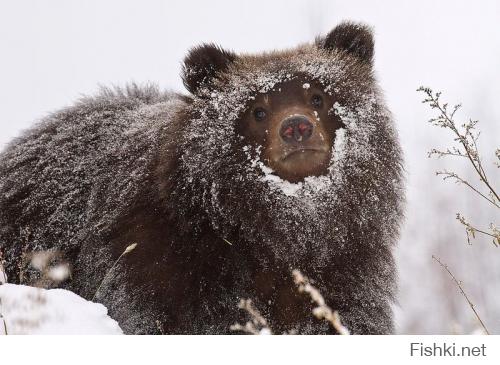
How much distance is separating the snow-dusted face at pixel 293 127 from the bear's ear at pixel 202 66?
514 mm

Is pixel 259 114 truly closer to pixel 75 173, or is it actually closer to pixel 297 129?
pixel 297 129

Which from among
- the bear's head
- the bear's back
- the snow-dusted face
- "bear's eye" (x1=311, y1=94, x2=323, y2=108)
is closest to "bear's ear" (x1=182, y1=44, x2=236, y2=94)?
the bear's head

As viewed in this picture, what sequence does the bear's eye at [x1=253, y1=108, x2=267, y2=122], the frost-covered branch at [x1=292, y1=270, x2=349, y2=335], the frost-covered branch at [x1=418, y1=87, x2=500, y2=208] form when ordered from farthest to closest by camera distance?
the bear's eye at [x1=253, y1=108, x2=267, y2=122], the frost-covered branch at [x1=418, y1=87, x2=500, y2=208], the frost-covered branch at [x1=292, y1=270, x2=349, y2=335]

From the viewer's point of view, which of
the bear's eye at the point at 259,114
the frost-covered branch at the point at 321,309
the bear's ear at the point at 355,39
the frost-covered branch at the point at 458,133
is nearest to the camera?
the frost-covered branch at the point at 321,309

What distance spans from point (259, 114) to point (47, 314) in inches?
93.4

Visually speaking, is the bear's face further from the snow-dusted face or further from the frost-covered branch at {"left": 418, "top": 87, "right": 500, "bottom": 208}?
the frost-covered branch at {"left": 418, "top": 87, "right": 500, "bottom": 208}

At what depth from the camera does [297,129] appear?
4.70 meters

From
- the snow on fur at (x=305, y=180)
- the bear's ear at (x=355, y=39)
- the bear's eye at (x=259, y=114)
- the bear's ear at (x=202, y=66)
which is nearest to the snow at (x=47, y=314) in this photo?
the snow on fur at (x=305, y=180)

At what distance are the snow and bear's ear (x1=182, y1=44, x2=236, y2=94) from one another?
2.27 meters

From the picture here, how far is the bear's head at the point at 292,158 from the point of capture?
4.91 metres

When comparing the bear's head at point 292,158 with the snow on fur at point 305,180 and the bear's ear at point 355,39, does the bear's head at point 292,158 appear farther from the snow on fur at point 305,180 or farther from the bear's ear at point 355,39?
the bear's ear at point 355,39

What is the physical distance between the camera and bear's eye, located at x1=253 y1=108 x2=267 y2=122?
5110 millimetres
